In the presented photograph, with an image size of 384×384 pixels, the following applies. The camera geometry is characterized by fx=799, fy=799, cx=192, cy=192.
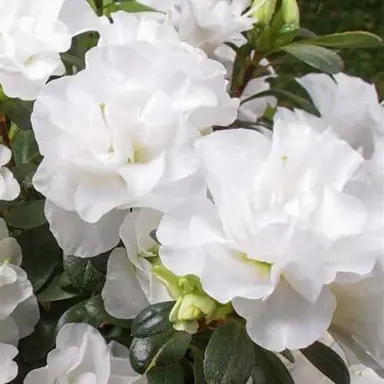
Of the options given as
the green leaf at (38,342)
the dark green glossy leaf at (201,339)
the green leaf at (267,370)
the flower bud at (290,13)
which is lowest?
the green leaf at (38,342)

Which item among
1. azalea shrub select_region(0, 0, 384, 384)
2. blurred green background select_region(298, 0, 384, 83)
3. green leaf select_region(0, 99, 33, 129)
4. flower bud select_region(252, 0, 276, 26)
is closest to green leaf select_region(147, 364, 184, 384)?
azalea shrub select_region(0, 0, 384, 384)

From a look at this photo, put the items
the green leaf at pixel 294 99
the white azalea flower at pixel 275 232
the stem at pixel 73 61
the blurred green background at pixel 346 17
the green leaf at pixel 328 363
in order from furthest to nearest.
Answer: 1. the blurred green background at pixel 346 17
2. the green leaf at pixel 294 99
3. the stem at pixel 73 61
4. the green leaf at pixel 328 363
5. the white azalea flower at pixel 275 232

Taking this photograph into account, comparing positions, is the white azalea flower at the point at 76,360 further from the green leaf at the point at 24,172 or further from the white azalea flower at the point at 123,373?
the green leaf at the point at 24,172

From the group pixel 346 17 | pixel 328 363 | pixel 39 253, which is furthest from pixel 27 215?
pixel 346 17

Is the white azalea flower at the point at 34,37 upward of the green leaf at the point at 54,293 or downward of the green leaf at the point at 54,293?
upward

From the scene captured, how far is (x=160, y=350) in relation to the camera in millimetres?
519

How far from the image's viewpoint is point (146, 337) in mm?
519

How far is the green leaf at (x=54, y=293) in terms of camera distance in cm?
60

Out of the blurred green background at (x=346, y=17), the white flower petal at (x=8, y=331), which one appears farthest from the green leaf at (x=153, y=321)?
the blurred green background at (x=346, y=17)

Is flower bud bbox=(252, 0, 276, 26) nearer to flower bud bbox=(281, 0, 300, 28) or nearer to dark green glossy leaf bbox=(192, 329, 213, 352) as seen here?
flower bud bbox=(281, 0, 300, 28)

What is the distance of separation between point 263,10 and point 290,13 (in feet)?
0.08

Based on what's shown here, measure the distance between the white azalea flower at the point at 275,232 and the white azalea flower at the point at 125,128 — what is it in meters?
0.03

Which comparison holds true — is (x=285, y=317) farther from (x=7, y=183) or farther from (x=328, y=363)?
(x=7, y=183)

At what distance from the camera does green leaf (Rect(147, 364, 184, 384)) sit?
0.54 metres
